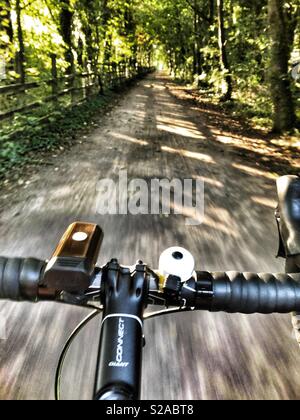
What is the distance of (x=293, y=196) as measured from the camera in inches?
68.4

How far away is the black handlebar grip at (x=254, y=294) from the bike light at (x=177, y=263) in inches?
7.7

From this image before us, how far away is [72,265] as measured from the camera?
1020 millimetres

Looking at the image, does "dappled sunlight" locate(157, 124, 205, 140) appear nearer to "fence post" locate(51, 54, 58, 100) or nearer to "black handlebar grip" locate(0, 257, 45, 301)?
"fence post" locate(51, 54, 58, 100)

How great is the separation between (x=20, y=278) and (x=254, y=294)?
0.86 m

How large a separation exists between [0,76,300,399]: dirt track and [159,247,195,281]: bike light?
54.9 inches

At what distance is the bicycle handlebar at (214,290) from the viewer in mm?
1189

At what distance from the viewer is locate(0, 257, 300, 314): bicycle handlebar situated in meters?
1.19

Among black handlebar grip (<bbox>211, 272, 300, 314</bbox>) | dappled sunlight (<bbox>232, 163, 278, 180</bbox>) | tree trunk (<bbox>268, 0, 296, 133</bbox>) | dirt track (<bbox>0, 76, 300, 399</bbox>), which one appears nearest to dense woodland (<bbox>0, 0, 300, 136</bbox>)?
tree trunk (<bbox>268, 0, 296, 133</bbox>)

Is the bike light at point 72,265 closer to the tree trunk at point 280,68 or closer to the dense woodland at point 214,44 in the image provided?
the dense woodland at point 214,44

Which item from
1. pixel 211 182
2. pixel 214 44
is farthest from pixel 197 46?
pixel 211 182

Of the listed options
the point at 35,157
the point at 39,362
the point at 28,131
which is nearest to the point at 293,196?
the point at 39,362

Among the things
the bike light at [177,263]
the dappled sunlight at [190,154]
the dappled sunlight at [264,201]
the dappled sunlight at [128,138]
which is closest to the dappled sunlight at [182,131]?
the dappled sunlight at [128,138]

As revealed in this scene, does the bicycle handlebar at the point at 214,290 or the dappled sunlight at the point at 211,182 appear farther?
the dappled sunlight at the point at 211,182
